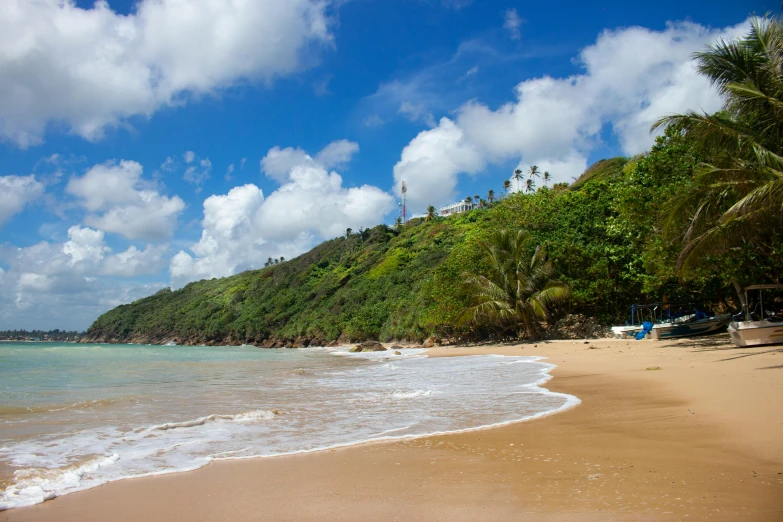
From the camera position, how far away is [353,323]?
151 feet

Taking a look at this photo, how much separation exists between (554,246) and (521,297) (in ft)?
10.7

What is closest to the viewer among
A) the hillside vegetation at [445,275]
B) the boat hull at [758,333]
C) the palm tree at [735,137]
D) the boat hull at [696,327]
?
the palm tree at [735,137]

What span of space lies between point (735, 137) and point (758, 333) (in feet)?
16.1

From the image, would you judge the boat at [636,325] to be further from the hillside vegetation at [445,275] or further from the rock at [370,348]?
the rock at [370,348]

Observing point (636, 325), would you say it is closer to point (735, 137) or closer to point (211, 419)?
point (735, 137)

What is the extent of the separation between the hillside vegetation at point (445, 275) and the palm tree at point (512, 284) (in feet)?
3.02

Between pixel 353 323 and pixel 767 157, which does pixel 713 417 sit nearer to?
pixel 767 157

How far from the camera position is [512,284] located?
85.1 feet

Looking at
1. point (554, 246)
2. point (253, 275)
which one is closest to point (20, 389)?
point (554, 246)

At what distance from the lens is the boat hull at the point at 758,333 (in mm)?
12273

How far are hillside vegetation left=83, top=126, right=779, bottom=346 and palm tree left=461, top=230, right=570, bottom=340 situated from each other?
0.92 metres

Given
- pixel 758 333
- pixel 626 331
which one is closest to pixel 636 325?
pixel 626 331

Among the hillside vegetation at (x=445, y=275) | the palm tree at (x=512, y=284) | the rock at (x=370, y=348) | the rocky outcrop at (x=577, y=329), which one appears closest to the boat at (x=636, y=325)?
the hillside vegetation at (x=445, y=275)

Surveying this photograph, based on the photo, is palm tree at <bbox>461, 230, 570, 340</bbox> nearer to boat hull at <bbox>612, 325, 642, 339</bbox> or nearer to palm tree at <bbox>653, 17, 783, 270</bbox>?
boat hull at <bbox>612, 325, 642, 339</bbox>
